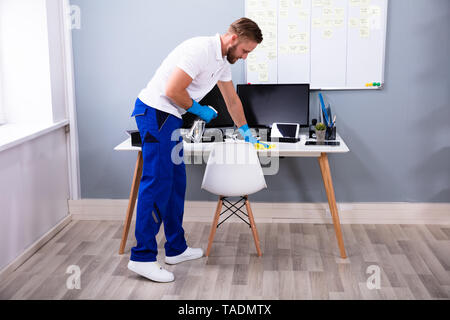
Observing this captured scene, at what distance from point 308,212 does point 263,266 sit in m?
0.82

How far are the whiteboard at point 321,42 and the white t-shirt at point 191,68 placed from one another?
781 millimetres

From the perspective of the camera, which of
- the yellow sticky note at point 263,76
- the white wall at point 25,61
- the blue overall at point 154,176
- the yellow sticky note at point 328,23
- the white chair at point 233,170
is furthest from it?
the yellow sticky note at point 263,76

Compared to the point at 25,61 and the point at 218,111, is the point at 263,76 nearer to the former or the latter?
the point at 218,111

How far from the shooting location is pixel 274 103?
11.4 ft

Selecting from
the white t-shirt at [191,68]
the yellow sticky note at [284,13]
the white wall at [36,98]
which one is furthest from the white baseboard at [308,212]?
the yellow sticky note at [284,13]

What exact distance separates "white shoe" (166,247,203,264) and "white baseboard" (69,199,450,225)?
621 mm

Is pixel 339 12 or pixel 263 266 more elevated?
pixel 339 12

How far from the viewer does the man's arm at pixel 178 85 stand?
260 cm

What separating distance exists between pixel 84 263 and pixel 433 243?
2146 mm

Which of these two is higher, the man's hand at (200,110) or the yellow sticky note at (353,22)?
the yellow sticky note at (353,22)

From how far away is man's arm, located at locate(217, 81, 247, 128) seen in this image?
3057 mm

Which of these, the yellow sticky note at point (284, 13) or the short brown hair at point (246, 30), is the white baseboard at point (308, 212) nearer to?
the yellow sticky note at point (284, 13)

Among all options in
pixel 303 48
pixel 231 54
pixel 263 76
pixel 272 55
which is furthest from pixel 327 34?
pixel 231 54
